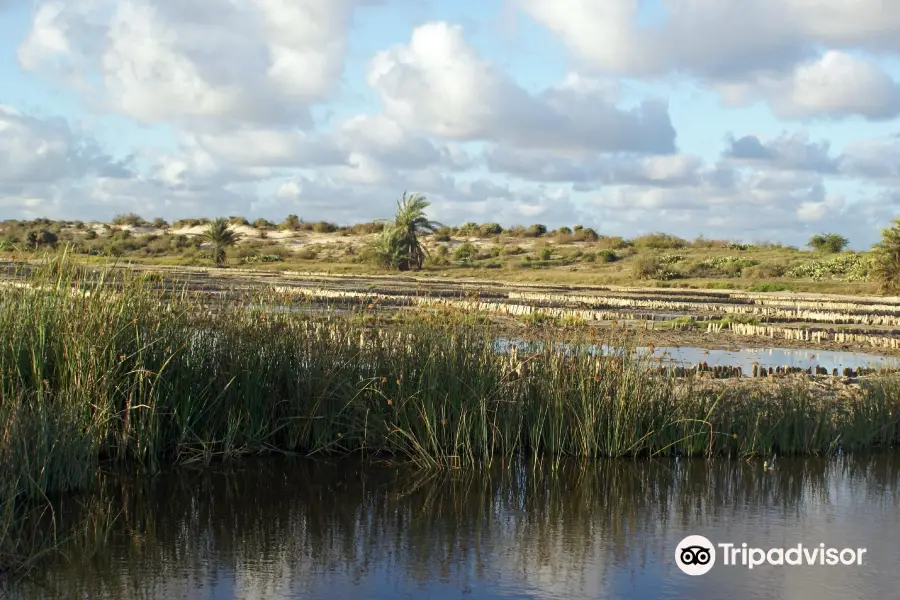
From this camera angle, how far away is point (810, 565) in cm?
648

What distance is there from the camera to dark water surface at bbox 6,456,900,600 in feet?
19.4

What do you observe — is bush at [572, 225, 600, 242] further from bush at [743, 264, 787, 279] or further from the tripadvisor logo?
the tripadvisor logo

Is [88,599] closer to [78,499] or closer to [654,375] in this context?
[78,499]

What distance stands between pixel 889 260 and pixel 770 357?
21.0 metres

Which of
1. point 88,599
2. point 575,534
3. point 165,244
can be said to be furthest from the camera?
point 165,244

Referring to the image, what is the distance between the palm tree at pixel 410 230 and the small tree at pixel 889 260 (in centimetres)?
2436

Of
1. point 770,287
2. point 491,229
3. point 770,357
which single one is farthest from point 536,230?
point 770,357

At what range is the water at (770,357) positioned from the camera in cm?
1565

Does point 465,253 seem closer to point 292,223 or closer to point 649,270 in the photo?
point 649,270

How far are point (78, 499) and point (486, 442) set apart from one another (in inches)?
136

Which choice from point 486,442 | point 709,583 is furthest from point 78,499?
point 709,583

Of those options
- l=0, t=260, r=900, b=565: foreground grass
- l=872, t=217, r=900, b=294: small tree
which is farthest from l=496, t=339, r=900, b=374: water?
l=872, t=217, r=900, b=294: small tree

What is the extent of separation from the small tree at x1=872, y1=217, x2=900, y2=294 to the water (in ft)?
59.4

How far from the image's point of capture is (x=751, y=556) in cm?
666
